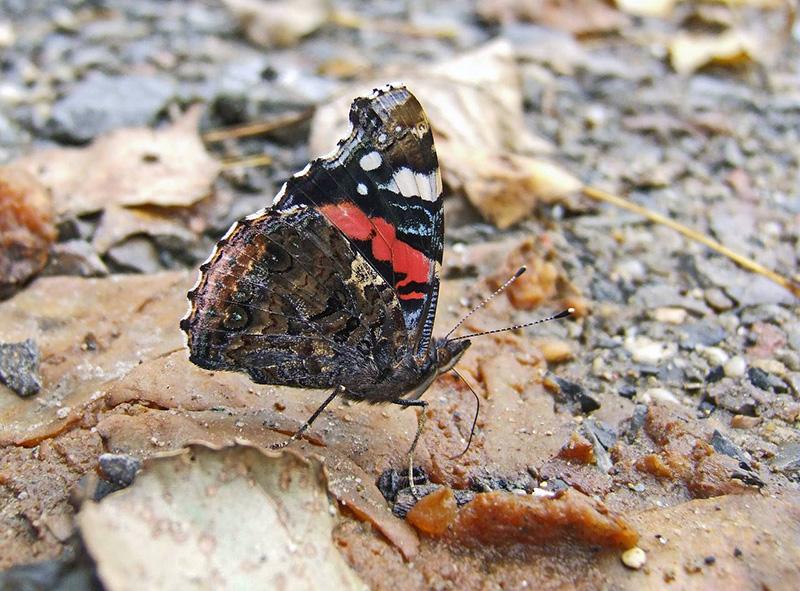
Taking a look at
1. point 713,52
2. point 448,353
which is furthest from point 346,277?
point 713,52

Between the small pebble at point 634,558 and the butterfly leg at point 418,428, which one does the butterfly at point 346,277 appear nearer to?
the butterfly leg at point 418,428

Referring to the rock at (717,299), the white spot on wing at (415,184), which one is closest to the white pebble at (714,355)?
the rock at (717,299)

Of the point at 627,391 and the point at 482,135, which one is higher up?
the point at 482,135

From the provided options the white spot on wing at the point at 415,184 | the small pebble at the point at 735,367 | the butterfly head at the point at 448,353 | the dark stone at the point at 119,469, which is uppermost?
the white spot on wing at the point at 415,184

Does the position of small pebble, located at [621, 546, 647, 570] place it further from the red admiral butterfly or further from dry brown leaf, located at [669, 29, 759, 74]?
dry brown leaf, located at [669, 29, 759, 74]

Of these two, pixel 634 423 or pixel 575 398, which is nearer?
pixel 634 423

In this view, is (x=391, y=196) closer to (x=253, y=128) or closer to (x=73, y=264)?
(x=73, y=264)
